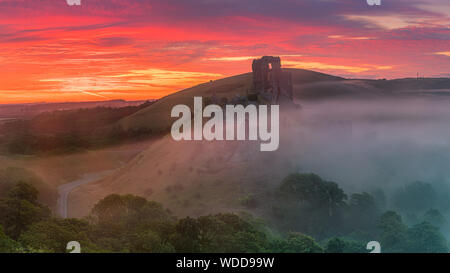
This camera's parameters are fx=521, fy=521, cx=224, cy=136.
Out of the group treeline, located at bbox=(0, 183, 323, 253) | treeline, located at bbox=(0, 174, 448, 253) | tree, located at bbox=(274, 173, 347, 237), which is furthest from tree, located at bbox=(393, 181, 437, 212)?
treeline, located at bbox=(0, 183, 323, 253)

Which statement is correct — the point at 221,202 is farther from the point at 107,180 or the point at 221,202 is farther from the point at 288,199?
the point at 107,180

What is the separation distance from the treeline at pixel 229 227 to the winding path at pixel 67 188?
10.4 m

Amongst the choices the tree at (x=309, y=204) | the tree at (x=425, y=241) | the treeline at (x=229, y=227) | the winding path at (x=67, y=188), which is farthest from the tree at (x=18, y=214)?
the tree at (x=425, y=241)

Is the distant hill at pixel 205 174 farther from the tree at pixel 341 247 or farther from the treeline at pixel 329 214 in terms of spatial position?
the tree at pixel 341 247

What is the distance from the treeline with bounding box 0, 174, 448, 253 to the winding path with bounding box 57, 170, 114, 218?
10.4 metres

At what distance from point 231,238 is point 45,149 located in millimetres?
98011

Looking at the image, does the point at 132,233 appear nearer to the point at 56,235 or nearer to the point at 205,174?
the point at 56,235

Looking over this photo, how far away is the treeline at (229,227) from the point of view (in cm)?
4494

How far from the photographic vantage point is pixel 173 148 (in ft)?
302

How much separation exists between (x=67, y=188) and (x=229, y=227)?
53372 mm

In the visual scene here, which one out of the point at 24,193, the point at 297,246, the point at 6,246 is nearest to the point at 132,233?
the point at 6,246

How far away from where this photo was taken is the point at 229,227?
1948 inches

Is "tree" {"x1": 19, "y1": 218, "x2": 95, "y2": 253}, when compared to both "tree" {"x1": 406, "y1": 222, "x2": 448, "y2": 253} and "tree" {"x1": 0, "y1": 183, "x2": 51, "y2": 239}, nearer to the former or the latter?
"tree" {"x1": 0, "y1": 183, "x2": 51, "y2": 239}
